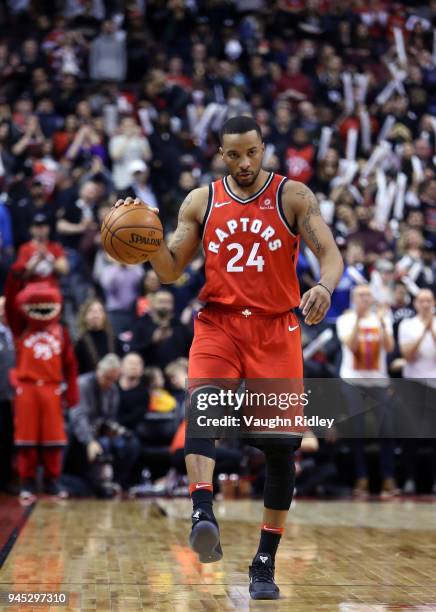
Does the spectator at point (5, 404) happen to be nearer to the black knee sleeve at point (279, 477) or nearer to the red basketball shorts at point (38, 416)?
the red basketball shorts at point (38, 416)

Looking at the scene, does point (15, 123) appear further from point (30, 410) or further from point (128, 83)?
point (30, 410)

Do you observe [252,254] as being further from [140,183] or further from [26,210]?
[140,183]

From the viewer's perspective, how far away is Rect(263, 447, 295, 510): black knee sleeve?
18.8ft

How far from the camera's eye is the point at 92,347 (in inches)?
479

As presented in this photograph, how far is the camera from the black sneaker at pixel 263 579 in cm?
546

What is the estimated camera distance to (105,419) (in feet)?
38.9

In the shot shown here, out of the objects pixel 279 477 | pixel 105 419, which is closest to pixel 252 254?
pixel 279 477

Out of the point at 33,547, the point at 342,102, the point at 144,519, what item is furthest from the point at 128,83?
the point at 33,547

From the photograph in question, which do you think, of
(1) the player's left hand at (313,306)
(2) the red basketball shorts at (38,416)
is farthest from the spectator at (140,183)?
(1) the player's left hand at (313,306)

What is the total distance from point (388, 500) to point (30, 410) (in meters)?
3.54

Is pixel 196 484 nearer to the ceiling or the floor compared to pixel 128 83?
nearer to the floor

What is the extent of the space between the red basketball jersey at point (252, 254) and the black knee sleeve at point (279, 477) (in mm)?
700

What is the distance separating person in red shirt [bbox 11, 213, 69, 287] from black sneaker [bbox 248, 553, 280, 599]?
6.28 meters

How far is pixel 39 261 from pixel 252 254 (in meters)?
6.05
